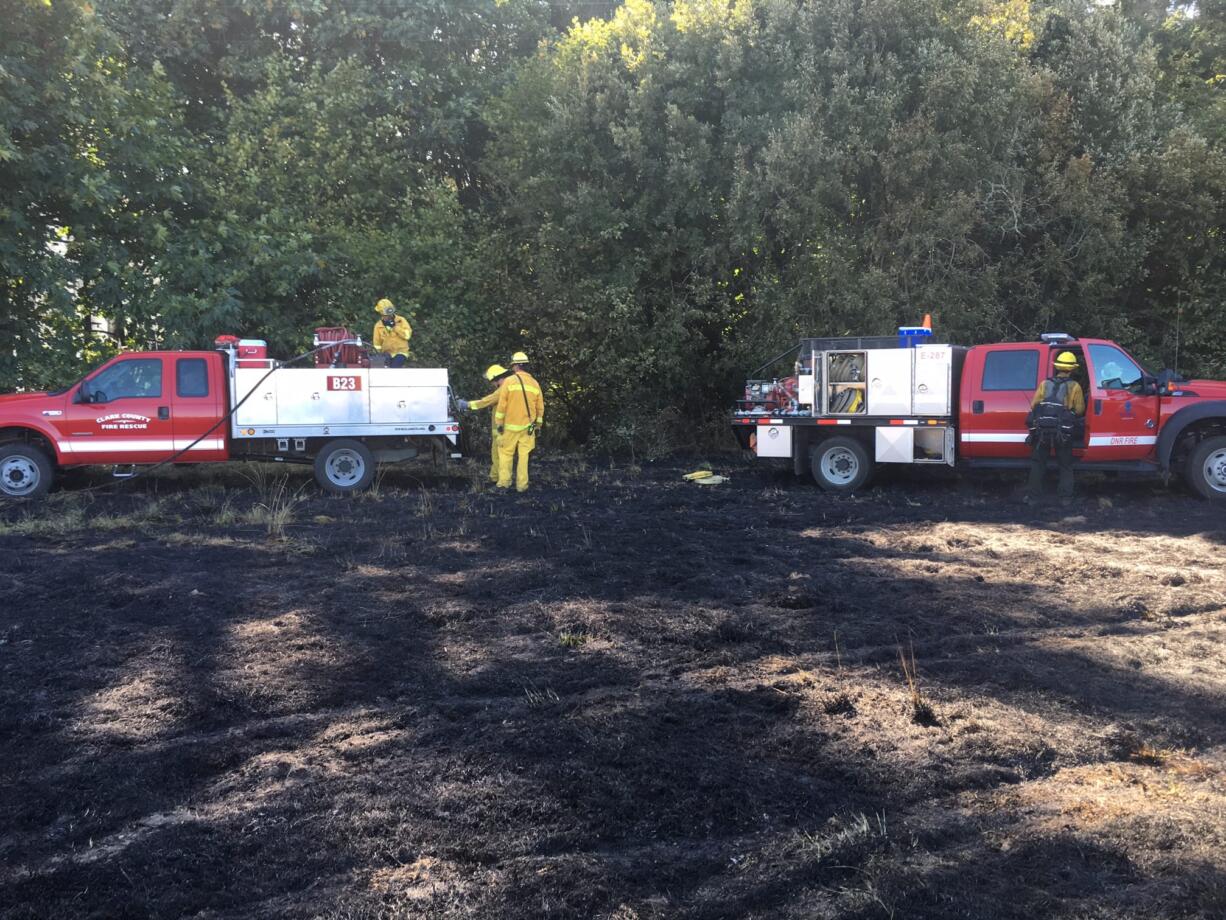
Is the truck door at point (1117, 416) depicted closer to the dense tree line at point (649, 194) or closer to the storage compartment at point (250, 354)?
the dense tree line at point (649, 194)

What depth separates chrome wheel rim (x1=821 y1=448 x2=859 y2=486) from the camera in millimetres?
14312

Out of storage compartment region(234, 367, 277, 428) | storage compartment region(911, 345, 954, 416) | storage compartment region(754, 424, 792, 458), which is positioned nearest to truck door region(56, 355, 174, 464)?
storage compartment region(234, 367, 277, 428)

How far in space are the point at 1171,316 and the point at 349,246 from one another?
15.0 metres

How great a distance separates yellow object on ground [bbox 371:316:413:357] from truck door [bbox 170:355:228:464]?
7.91 feet

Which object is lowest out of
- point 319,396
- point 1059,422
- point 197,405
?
point 1059,422

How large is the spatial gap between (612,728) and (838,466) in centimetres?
1001

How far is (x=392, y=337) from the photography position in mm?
15273

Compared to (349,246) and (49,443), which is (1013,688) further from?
(349,246)

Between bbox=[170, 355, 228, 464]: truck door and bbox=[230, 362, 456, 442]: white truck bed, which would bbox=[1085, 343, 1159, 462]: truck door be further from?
bbox=[170, 355, 228, 464]: truck door

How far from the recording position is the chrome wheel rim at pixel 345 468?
14.1 m

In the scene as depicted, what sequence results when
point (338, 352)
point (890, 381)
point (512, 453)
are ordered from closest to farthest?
1. point (890, 381)
2. point (512, 453)
3. point (338, 352)

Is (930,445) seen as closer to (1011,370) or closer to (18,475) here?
(1011,370)

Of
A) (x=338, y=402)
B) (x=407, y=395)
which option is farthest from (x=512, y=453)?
(x=338, y=402)

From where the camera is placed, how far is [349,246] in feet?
61.4
